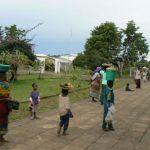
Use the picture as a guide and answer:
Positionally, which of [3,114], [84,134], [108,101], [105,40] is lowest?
[84,134]

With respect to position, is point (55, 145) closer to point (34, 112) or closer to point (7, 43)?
point (34, 112)

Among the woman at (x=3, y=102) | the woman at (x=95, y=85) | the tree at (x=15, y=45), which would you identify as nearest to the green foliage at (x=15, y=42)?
the tree at (x=15, y=45)

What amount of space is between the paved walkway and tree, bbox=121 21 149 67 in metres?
34.6

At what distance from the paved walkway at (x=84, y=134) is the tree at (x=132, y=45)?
34.6m

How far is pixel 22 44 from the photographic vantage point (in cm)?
3164

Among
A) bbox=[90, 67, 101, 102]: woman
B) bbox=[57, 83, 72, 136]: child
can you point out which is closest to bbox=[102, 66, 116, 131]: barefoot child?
Result: bbox=[57, 83, 72, 136]: child

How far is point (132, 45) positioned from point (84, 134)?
39.8m

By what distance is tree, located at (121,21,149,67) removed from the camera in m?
49.2

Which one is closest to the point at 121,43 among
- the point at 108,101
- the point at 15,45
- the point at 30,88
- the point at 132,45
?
the point at 132,45

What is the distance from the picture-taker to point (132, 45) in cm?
5006

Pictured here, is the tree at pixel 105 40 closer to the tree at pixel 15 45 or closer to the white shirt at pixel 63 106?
the tree at pixel 15 45

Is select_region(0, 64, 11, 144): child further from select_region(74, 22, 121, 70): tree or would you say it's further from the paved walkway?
select_region(74, 22, 121, 70): tree

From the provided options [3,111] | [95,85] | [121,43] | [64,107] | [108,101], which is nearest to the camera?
[3,111]

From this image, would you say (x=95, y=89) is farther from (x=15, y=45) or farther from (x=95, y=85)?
(x=15, y=45)
